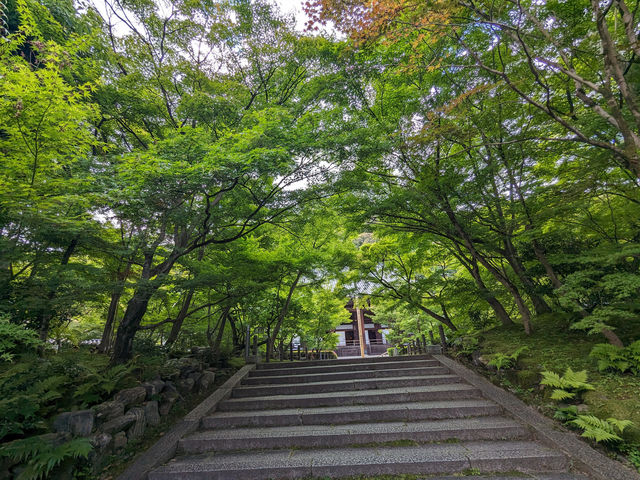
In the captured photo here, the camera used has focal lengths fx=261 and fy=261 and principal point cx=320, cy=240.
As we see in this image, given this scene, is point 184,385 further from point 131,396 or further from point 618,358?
point 618,358

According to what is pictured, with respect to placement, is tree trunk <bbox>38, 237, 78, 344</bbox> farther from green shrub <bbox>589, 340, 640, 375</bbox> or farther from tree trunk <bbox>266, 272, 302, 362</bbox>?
green shrub <bbox>589, 340, 640, 375</bbox>

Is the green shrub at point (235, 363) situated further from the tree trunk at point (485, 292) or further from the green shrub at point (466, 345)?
the tree trunk at point (485, 292)

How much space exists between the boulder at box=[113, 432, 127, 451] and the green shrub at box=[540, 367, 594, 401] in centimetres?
650

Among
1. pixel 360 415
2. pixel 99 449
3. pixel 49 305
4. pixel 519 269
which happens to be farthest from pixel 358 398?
pixel 49 305

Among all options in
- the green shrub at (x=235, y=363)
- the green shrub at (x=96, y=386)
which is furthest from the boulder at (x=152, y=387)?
the green shrub at (x=235, y=363)

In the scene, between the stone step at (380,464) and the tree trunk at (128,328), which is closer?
the stone step at (380,464)

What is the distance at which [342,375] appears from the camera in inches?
260

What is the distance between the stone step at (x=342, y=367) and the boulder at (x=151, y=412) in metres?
2.90

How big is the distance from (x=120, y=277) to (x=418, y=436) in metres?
7.89

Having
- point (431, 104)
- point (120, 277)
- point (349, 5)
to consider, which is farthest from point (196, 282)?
point (431, 104)

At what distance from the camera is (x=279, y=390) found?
600 cm

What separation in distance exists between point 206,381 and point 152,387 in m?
1.66

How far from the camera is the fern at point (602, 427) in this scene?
10.3 ft

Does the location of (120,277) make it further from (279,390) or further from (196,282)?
(279,390)
